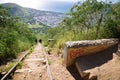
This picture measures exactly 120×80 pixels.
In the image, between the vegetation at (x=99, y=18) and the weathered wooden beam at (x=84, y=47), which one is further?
the vegetation at (x=99, y=18)

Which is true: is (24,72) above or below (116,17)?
below

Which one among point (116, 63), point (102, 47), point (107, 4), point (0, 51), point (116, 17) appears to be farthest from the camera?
point (0, 51)

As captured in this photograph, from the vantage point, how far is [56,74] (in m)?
9.30

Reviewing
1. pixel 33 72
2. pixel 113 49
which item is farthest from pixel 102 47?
pixel 33 72

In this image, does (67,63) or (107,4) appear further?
(107,4)

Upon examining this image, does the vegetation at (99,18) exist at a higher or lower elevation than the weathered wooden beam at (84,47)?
higher

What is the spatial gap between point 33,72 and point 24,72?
1.43ft

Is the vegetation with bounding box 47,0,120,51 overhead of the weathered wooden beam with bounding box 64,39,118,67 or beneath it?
overhead

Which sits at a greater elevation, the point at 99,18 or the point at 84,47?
the point at 99,18

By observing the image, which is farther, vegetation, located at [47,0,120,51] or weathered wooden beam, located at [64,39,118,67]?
vegetation, located at [47,0,120,51]

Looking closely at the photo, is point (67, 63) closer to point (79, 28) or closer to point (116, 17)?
point (116, 17)

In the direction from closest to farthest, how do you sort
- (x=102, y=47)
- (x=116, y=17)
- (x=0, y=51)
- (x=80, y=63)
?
(x=80, y=63) → (x=102, y=47) → (x=116, y=17) → (x=0, y=51)

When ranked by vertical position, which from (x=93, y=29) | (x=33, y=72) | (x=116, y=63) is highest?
(x=93, y=29)

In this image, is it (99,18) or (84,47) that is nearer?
(84,47)
